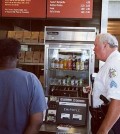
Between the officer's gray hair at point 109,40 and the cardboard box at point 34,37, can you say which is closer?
the officer's gray hair at point 109,40

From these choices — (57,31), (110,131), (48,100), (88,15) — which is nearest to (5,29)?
(57,31)

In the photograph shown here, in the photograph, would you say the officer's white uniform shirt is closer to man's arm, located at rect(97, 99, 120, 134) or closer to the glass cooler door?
man's arm, located at rect(97, 99, 120, 134)

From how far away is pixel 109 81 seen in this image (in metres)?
2.42

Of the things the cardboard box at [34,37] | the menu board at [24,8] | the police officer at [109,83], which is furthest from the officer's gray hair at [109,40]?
the cardboard box at [34,37]

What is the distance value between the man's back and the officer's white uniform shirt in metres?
0.75

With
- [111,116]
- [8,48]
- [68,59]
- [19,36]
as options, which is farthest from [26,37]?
[8,48]

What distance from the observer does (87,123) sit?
2.82 metres

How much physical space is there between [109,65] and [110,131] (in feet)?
1.80

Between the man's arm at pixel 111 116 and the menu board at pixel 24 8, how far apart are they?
8.29ft

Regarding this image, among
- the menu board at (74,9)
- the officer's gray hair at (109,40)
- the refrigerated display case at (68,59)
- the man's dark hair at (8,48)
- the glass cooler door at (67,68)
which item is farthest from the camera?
the glass cooler door at (67,68)

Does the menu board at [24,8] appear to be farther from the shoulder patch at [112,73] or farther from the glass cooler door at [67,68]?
the shoulder patch at [112,73]

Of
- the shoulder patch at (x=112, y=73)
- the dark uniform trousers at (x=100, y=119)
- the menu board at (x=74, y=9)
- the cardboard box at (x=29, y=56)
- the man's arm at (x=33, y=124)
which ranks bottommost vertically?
the dark uniform trousers at (x=100, y=119)

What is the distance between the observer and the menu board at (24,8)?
454 cm

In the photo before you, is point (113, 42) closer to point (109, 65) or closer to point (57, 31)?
point (109, 65)
